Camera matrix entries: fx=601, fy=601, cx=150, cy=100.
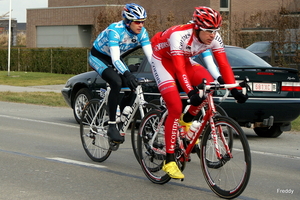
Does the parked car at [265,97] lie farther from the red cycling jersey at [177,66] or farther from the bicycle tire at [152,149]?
the red cycling jersey at [177,66]

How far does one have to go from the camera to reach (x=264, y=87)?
30.4 ft

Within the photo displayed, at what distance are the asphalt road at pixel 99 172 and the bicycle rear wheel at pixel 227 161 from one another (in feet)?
0.69

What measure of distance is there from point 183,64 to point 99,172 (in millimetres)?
1846

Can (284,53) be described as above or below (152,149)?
above

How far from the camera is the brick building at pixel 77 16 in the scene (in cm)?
4709

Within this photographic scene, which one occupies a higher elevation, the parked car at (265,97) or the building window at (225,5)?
the building window at (225,5)

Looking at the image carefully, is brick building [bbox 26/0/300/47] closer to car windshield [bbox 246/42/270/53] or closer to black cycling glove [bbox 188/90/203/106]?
car windshield [bbox 246/42/270/53]

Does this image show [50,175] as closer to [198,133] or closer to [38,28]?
[198,133]

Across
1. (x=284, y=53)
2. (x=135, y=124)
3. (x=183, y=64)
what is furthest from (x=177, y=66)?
(x=284, y=53)

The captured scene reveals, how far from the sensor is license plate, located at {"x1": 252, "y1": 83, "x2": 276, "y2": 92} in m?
9.25

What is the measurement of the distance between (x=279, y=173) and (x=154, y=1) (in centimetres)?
4427

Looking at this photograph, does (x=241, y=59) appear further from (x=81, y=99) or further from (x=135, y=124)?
(x=135, y=124)

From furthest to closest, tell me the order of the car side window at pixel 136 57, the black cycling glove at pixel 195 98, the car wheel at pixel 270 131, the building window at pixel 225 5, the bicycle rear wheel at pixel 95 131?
1. the building window at pixel 225 5
2. the car side window at pixel 136 57
3. the car wheel at pixel 270 131
4. the bicycle rear wheel at pixel 95 131
5. the black cycling glove at pixel 195 98

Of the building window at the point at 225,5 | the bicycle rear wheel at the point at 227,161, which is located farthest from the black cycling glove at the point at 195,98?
the building window at the point at 225,5
